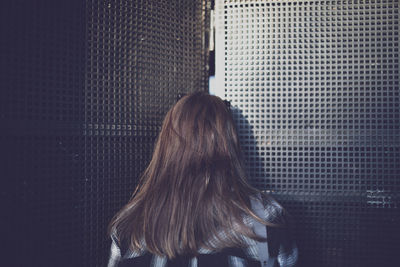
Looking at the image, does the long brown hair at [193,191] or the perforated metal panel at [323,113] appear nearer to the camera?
the long brown hair at [193,191]

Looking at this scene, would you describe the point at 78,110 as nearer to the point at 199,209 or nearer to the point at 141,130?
the point at 141,130

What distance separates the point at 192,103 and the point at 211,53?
2.60 feet

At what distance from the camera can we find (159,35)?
6.08ft

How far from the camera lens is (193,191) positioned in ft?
4.38

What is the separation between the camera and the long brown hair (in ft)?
4.23

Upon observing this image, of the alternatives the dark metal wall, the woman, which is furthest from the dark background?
the woman

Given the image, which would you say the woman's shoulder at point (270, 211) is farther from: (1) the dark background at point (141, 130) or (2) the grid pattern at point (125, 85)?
(2) the grid pattern at point (125, 85)

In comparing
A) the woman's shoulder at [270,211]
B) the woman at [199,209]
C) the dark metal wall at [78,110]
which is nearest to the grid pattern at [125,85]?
→ the dark metal wall at [78,110]

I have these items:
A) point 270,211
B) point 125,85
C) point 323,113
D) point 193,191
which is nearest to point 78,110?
point 125,85

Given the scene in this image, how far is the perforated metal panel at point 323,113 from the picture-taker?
1767 millimetres

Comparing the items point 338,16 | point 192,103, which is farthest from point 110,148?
point 338,16

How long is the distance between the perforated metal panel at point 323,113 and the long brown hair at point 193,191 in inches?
19.8

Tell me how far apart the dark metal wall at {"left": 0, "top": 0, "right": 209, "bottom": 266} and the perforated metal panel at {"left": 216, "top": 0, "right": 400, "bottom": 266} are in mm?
483

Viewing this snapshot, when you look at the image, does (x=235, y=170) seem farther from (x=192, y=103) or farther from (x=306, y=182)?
(x=306, y=182)
